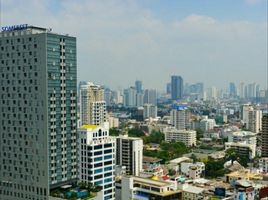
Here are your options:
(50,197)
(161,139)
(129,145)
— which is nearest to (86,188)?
(50,197)

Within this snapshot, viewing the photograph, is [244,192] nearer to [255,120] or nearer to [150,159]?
[150,159]

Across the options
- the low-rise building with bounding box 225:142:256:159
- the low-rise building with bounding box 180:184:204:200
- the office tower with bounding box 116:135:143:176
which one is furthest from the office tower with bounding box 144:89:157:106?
the low-rise building with bounding box 180:184:204:200

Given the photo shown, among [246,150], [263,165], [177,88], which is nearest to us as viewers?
[263,165]

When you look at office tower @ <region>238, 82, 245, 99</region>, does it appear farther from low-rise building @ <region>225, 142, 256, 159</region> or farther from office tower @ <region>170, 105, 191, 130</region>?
low-rise building @ <region>225, 142, 256, 159</region>

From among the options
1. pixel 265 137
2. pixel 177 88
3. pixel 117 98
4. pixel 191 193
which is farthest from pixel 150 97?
pixel 191 193

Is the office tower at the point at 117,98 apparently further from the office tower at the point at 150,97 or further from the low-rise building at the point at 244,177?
the low-rise building at the point at 244,177

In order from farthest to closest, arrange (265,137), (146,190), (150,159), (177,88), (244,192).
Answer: (177,88) < (265,137) < (150,159) < (146,190) < (244,192)

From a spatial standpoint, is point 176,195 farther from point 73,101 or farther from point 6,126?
point 6,126
